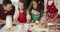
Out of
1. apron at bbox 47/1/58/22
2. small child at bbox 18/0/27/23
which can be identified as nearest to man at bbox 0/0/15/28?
small child at bbox 18/0/27/23

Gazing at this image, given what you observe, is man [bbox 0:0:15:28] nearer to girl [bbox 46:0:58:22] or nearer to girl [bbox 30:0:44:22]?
girl [bbox 30:0:44:22]

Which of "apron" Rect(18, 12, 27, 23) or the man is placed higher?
the man

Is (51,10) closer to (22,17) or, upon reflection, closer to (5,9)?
(22,17)

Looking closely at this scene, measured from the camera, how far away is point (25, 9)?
49.7 inches

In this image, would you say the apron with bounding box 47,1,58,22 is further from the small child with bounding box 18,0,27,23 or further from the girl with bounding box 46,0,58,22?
the small child with bounding box 18,0,27,23

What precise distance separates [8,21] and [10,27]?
0.05 m

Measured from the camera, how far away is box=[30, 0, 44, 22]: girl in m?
→ 1.26

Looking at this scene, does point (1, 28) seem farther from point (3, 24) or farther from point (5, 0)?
point (5, 0)

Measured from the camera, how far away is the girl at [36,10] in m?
1.26

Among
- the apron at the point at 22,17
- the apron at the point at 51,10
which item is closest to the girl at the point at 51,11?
the apron at the point at 51,10

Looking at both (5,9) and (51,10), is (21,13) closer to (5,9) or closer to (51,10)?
(5,9)

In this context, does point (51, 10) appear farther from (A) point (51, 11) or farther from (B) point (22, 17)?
(B) point (22, 17)

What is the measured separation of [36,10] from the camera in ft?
4.15

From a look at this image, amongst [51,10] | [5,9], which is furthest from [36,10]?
[5,9]
